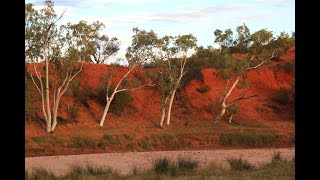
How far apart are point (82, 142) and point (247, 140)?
11686 mm

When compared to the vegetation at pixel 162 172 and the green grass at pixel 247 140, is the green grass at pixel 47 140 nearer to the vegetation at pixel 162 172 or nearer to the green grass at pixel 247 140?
the green grass at pixel 247 140

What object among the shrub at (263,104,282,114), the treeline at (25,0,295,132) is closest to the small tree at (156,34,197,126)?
the treeline at (25,0,295,132)

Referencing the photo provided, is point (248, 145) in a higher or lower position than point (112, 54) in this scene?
lower

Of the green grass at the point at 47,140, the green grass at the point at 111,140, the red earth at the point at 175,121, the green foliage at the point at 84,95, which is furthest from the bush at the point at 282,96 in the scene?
the green grass at the point at 47,140

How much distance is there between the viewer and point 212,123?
129ft

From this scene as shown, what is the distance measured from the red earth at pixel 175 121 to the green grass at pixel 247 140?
240mm

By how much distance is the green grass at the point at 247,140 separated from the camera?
110 ft

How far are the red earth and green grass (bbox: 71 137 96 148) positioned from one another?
9cm

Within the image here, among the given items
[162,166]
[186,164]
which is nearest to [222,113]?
[186,164]

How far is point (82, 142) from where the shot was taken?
3033 centimetres

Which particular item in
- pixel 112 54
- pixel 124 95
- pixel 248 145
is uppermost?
pixel 112 54
